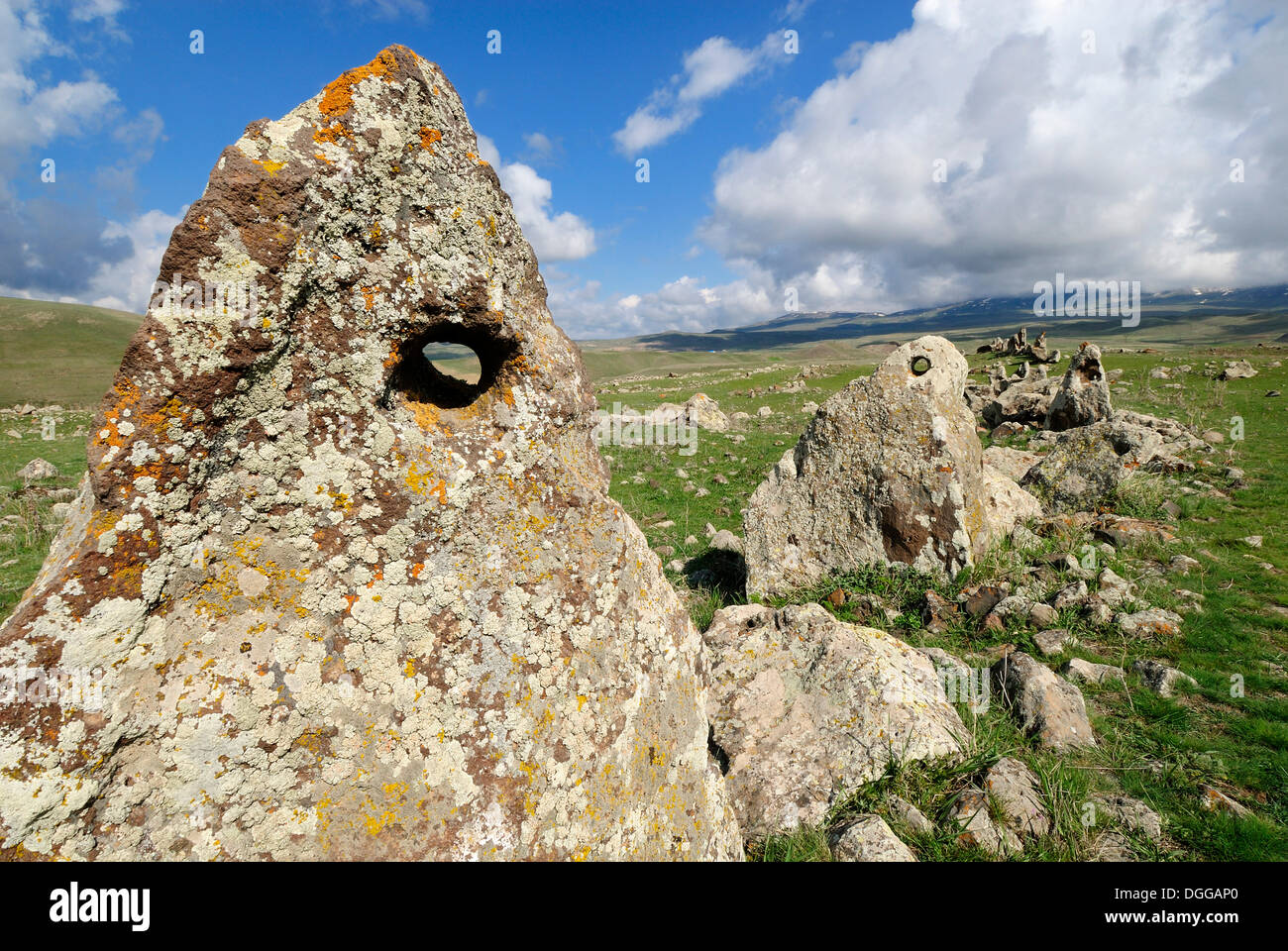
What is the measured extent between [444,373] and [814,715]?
4.32m

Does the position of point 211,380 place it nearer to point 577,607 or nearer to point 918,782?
point 577,607

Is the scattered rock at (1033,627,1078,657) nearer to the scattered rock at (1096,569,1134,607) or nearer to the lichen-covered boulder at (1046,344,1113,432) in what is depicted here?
the scattered rock at (1096,569,1134,607)

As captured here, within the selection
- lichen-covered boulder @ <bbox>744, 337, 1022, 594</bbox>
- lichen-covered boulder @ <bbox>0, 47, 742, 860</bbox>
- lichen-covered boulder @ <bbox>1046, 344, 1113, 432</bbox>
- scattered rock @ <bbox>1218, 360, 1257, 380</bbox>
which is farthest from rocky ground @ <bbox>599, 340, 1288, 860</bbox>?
scattered rock @ <bbox>1218, 360, 1257, 380</bbox>

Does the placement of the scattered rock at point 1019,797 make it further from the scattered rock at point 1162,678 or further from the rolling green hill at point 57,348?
the rolling green hill at point 57,348

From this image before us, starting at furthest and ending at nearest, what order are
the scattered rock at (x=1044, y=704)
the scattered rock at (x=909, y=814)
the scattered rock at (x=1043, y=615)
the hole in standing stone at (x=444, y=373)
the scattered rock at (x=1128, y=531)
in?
the scattered rock at (x=1128, y=531) → the scattered rock at (x=1043, y=615) → the scattered rock at (x=1044, y=704) → the scattered rock at (x=909, y=814) → the hole in standing stone at (x=444, y=373)

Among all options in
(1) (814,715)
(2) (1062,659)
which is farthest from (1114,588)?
(1) (814,715)

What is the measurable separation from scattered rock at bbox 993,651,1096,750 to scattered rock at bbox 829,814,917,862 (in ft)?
7.68

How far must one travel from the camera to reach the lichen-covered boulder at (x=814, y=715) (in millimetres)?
4770

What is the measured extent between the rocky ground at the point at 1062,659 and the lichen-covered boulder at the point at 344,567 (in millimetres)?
1891

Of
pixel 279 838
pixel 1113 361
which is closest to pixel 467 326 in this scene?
pixel 279 838

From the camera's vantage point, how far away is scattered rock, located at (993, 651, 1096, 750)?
219 inches

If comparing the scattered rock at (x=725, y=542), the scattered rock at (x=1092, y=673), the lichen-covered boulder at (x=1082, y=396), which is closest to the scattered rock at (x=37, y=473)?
the scattered rock at (x=725, y=542)

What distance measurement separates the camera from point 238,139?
9.69 feet
